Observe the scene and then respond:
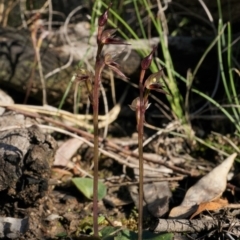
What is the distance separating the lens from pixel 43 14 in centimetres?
374

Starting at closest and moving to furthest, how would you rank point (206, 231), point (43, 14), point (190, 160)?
point (206, 231) → point (190, 160) → point (43, 14)

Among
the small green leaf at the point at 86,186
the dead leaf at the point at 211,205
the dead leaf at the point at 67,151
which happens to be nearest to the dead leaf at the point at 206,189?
the dead leaf at the point at 211,205

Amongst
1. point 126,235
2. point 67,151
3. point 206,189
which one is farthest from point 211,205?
point 67,151

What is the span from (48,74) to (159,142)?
728 mm

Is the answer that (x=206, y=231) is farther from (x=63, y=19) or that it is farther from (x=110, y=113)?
(x=63, y=19)

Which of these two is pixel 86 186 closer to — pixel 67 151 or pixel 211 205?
pixel 67 151

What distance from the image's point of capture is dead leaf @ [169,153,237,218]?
2219mm

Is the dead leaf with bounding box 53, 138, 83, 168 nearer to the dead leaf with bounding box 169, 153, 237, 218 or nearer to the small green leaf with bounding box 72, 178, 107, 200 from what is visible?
the small green leaf with bounding box 72, 178, 107, 200

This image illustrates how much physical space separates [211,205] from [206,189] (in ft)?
0.57

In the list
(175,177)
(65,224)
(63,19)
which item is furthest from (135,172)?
(63,19)

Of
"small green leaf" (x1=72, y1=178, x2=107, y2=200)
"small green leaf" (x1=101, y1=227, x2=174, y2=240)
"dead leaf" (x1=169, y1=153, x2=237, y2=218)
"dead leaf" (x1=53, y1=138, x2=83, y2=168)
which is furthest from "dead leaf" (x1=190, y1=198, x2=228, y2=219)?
"dead leaf" (x1=53, y1=138, x2=83, y2=168)

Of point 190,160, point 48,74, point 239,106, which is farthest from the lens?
point 48,74

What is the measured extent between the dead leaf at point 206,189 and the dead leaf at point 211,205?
0.11 ft

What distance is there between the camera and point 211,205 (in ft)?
7.20
